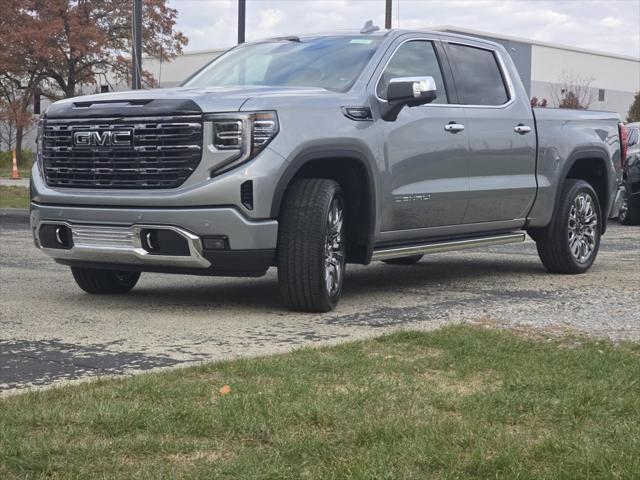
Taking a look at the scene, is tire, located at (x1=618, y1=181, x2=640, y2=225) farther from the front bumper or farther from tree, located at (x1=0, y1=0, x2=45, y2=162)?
tree, located at (x1=0, y1=0, x2=45, y2=162)

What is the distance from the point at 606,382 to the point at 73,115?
3.98m

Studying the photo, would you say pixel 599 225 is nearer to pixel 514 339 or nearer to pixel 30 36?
pixel 514 339

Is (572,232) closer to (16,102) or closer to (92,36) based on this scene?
(92,36)

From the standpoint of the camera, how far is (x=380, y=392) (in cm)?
Answer: 459

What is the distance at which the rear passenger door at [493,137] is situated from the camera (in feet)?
28.2

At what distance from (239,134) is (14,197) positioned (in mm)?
18181

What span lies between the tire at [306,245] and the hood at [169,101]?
0.64 meters

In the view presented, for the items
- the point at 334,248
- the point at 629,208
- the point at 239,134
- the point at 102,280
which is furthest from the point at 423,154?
the point at 629,208

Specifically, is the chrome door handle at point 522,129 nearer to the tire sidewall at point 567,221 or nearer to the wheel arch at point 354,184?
the tire sidewall at point 567,221

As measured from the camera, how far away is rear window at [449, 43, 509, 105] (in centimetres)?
877

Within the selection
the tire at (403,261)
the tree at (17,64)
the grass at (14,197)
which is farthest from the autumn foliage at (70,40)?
the tire at (403,261)

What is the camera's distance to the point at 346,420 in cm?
414

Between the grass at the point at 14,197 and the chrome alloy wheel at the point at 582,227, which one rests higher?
the chrome alloy wheel at the point at 582,227

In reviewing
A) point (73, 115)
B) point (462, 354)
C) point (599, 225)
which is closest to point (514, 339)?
point (462, 354)
